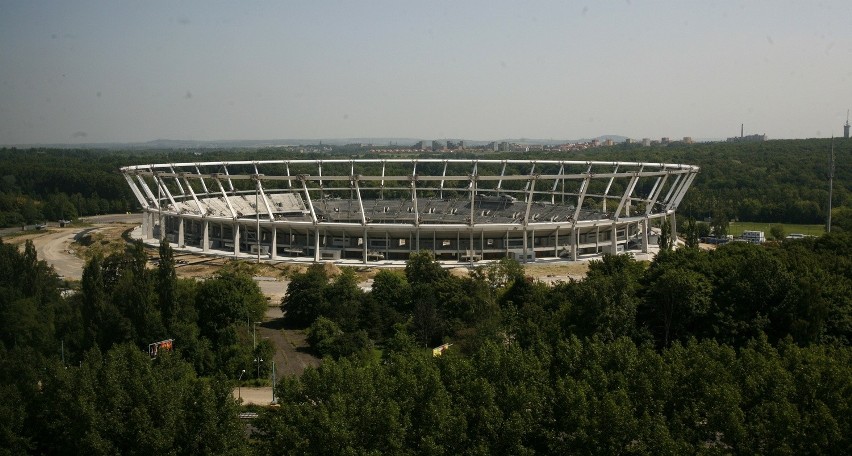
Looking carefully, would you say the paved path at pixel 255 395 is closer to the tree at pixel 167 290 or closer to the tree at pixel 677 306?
the tree at pixel 167 290

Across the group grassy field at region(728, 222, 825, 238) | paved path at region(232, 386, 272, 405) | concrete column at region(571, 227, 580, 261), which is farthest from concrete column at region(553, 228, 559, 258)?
paved path at region(232, 386, 272, 405)

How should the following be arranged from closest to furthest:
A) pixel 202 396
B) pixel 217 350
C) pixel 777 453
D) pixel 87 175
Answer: pixel 777 453, pixel 202 396, pixel 217 350, pixel 87 175

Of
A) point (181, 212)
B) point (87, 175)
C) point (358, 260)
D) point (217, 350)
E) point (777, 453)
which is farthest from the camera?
point (87, 175)

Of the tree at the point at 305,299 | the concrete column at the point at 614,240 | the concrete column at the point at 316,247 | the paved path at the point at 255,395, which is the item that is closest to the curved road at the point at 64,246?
the tree at the point at 305,299

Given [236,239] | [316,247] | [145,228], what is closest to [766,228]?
[316,247]

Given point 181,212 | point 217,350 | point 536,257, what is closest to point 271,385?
point 217,350

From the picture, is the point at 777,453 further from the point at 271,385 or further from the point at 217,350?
the point at 217,350

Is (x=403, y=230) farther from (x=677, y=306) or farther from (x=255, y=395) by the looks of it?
(x=677, y=306)

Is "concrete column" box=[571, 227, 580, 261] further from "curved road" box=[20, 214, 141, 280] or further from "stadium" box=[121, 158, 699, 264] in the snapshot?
"curved road" box=[20, 214, 141, 280]
